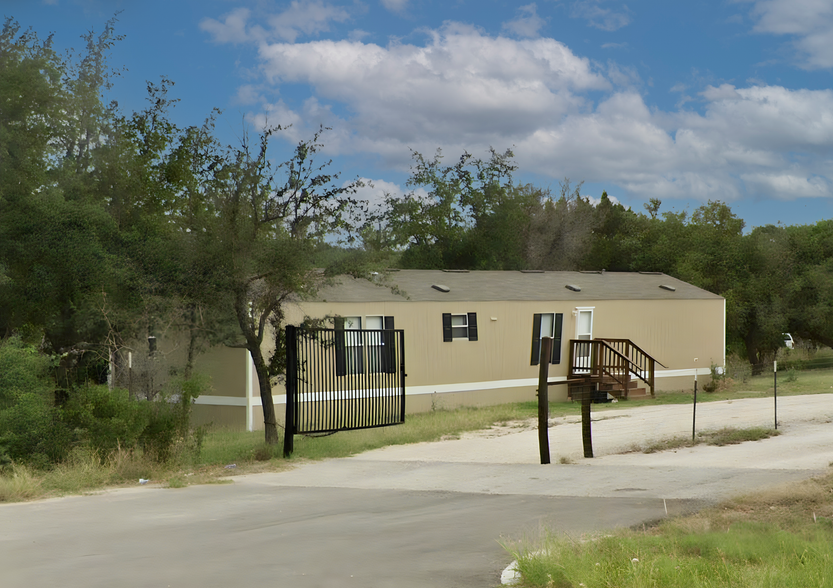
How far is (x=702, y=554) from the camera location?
236 inches

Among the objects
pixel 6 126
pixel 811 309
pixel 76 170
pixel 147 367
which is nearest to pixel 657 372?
pixel 811 309

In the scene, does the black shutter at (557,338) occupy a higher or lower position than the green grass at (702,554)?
higher

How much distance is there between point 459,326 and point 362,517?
51.8 feet

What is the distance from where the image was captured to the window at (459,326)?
2352 centimetres

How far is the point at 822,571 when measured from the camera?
5.19m

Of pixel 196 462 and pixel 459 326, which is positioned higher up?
pixel 459 326

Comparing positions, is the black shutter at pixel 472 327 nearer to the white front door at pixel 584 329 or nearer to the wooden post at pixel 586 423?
the white front door at pixel 584 329

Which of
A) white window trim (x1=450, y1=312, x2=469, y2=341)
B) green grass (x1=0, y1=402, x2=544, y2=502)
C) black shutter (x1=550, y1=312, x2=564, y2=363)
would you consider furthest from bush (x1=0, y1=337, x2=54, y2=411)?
black shutter (x1=550, y1=312, x2=564, y2=363)

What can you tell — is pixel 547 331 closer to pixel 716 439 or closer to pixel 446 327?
pixel 446 327

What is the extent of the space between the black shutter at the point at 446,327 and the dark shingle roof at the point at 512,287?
0.48 m

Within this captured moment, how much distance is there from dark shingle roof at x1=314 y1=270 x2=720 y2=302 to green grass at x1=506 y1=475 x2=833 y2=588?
14934mm

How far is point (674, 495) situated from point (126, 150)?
15140 mm

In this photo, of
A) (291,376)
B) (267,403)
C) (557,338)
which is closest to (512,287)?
(557,338)

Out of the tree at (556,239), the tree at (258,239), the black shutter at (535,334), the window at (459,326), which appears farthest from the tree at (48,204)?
the tree at (556,239)
